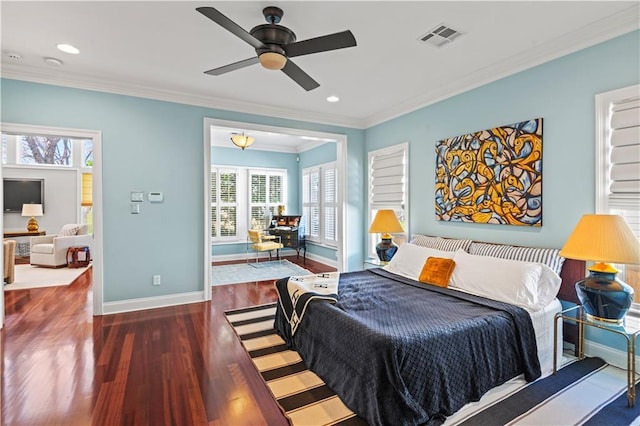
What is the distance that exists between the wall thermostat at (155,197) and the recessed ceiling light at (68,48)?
1.68 metres

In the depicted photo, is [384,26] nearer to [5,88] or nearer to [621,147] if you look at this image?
[621,147]

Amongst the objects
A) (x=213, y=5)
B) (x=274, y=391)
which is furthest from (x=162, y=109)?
(x=274, y=391)

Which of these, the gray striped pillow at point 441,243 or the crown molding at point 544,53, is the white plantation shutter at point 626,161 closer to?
the crown molding at point 544,53

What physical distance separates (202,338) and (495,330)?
2670 millimetres

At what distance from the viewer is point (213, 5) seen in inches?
91.2

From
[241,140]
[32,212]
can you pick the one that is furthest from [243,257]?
[32,212]

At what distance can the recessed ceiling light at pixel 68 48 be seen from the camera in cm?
291

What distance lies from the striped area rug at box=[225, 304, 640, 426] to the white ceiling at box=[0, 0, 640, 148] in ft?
9.15

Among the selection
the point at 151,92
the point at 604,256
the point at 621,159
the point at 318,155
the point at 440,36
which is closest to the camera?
the point at 604,256

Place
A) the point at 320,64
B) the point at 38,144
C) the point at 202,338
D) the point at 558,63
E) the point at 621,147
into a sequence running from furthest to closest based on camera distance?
the point at 38,144 → the point at 320,64 → the point at 202,338 → the point at 558,63 → the point at 621,147

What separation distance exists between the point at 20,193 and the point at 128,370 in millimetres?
7792

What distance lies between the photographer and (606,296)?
216 cm

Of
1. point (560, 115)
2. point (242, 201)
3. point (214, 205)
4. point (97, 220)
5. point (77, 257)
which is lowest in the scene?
point (77, 257)

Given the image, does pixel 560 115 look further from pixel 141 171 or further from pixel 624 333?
pixel 141 171
